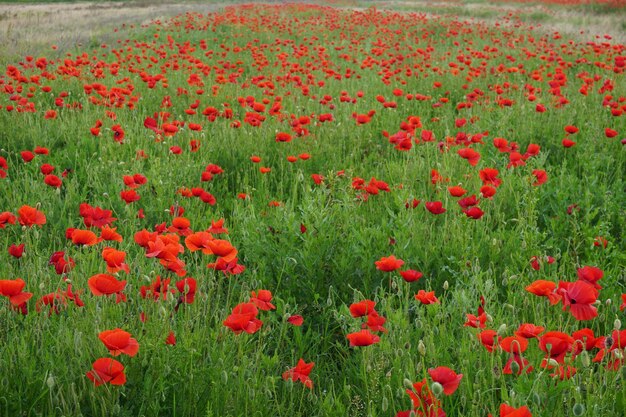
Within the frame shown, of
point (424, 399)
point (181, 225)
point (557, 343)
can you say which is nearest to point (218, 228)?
point (181, 225)

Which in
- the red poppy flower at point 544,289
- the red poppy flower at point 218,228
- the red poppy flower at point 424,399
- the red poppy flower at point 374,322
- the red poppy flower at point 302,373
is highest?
the red poppy flower at point 544,289

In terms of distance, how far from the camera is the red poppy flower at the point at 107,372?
149cm

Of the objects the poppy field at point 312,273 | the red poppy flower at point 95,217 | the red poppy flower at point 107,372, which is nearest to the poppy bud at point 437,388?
the poppy field at point 312,273

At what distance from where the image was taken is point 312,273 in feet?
8.78

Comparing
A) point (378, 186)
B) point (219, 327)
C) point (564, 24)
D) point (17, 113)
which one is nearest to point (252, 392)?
point (219, 327)

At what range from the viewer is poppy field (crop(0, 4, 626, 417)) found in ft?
5.61

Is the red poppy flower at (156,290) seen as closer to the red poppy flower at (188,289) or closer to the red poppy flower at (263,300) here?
the red poppy flower at (188,289)

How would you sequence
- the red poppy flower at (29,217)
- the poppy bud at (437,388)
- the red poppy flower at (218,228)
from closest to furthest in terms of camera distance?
the poppy bud at (437,388), the red poppy flower at (29,217), the red poppy flower at (218,228)

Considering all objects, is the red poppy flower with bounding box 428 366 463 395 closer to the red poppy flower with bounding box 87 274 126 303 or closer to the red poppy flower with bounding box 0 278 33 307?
the red poppy flower with bounding box 87 274 126 303

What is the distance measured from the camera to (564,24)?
15602 mm

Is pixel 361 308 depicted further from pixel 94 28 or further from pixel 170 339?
pixel 94 28

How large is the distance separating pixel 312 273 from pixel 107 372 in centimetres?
129

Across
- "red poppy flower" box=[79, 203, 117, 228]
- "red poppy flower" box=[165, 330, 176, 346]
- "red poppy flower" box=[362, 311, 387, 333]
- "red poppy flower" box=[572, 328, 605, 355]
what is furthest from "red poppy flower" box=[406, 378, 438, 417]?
"red poppy flower" box=[79, 203, 117, 228]

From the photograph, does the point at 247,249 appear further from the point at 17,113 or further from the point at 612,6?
the point at 612,6
